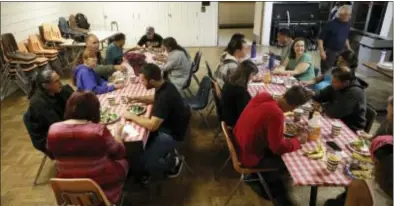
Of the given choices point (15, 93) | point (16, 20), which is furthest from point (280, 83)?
point (16, 20)

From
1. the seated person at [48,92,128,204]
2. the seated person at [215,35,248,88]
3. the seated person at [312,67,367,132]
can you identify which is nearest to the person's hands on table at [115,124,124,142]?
the seated person at [48,92,128,204]

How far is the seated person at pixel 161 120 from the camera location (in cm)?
232

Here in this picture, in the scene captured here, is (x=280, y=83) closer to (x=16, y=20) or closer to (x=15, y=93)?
(x=15, y=93)

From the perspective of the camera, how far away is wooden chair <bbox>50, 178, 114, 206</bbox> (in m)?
1.61

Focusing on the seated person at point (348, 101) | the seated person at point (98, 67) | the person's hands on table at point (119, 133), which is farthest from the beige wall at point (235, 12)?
the person's hands on table at point (119, 133)

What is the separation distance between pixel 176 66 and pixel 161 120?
1595 millimetres

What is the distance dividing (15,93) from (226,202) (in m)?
4.66

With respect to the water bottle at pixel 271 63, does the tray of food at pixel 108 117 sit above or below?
below

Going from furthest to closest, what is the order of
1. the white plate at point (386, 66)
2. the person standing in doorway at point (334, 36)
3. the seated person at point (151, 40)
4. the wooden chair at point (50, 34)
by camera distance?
the wooden chair at point (50, 34) → the seated person at point (151, 40) → the person standing in doorway at point (334, 36) → the white plate at point (386, 66)

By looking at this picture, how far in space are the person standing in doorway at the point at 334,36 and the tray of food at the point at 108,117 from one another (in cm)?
354

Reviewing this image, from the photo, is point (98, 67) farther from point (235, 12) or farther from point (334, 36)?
point (235, 12)

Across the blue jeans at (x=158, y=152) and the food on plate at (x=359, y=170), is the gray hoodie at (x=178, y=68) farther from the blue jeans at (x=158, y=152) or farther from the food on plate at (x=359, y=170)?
the food on plate at (x=359, y=170)

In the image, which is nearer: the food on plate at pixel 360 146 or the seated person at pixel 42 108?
the food on plate at pixel 360 146

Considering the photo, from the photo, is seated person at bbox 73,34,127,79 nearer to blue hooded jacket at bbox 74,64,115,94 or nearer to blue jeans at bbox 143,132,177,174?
blue hooded jacket at bbox 74,64,115,94
